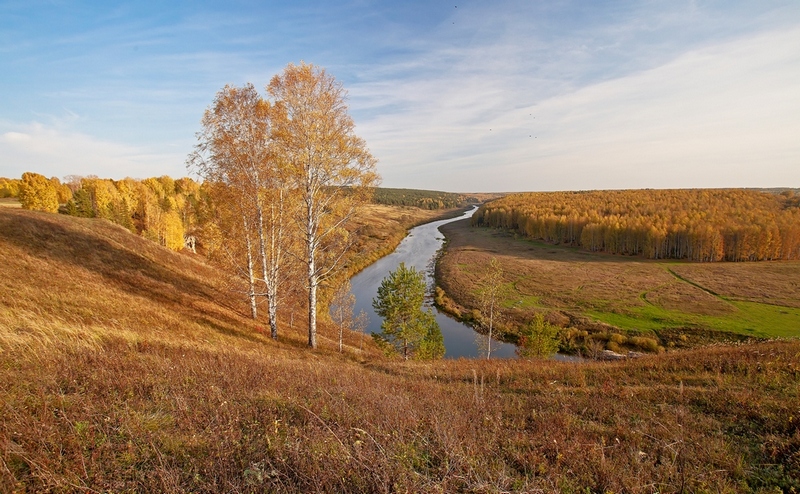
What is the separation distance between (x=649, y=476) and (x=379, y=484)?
135 inches

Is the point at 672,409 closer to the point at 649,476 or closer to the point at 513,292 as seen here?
the point at 649,476

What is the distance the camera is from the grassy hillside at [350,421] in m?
3.71

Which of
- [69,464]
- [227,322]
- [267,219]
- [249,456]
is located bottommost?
[227,322]

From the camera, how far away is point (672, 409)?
6652mm

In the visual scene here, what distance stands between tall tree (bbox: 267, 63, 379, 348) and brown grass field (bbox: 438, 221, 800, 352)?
99.1ft

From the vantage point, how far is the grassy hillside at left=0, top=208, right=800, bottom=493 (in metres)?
3.71

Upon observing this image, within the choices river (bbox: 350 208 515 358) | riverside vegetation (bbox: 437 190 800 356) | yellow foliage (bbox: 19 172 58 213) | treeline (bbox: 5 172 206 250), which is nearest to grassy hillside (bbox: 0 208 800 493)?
river (bbox: 350 208 515 358)

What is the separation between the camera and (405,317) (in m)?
25.6

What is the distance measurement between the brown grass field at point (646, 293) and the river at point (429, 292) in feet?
11.3

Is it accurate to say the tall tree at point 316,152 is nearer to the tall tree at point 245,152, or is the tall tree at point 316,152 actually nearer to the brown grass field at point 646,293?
the tall tree at point 245,152

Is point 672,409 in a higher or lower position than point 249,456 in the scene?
lower

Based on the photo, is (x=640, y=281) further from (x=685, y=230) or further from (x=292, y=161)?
(x=292, y=161)

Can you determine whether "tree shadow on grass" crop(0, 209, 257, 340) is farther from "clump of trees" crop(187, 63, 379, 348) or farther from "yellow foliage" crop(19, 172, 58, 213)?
"yellow foliage" crop(19, 172, 58, 213)

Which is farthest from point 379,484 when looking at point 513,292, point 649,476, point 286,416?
point 513,292
